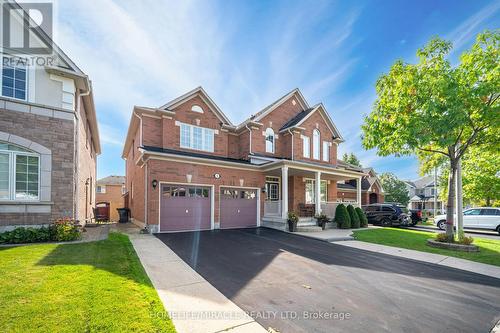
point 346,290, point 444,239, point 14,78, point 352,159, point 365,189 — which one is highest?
point 14,78

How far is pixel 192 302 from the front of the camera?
4.10 metres

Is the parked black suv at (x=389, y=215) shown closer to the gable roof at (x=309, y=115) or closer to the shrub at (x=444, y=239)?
the gable roof at (x=309, y=115)

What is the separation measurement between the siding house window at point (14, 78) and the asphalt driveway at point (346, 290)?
8403mm

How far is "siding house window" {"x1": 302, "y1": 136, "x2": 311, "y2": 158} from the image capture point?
61.2ft

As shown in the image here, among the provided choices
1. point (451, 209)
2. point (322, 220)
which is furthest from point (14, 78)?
point (451, 209)

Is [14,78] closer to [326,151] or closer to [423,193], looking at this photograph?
[326,151]

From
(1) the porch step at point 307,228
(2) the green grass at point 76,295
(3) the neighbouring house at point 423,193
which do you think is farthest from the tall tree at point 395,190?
(2) the green grass at point 76,295

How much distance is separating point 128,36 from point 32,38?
3889 mm

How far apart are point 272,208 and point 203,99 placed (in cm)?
885

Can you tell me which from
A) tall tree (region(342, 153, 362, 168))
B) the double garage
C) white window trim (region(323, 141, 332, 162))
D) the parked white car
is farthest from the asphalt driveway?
tall tree (region(342, 153, 362, 168))

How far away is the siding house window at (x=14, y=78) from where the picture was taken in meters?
8.58

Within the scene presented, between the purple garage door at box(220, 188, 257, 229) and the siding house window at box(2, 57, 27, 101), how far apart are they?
9.81m

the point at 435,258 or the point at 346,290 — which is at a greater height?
the point at 346,290

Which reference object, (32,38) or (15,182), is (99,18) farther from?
(15,182)
